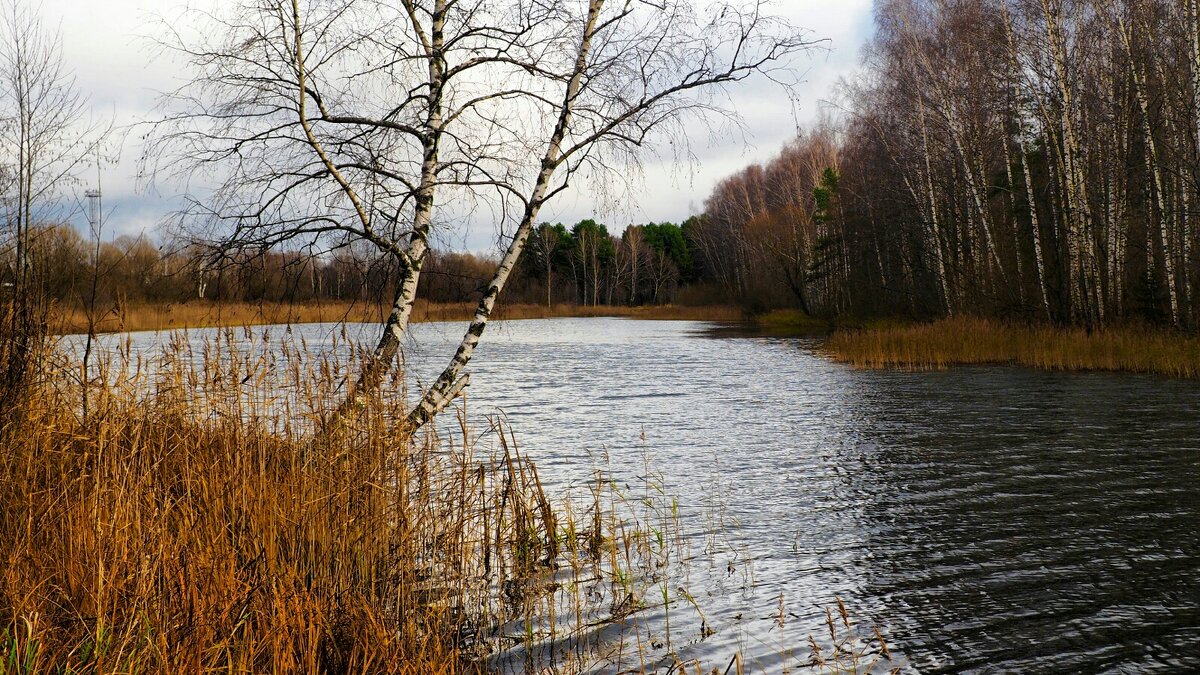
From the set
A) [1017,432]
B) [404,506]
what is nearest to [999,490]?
[1017,432]

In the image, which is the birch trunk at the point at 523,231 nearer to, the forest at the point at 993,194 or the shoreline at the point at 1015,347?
the forest at the point at 993,194

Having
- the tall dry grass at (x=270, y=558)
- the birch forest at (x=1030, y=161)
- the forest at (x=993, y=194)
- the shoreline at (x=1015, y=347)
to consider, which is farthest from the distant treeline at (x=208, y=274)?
the birch forest at (x=1030, y=161)

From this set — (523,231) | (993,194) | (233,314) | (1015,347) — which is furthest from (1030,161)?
(233,314)

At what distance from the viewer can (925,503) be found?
28.4 ft

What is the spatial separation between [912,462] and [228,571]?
29.0 feet

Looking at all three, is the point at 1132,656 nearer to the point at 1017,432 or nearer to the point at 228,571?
the point at 228,571

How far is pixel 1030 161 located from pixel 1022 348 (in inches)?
358

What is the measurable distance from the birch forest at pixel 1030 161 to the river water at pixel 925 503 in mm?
4292

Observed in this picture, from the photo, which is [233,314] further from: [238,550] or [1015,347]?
[1015,347]

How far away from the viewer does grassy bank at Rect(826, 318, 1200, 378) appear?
18016 mm

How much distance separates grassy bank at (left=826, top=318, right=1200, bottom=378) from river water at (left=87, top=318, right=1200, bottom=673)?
2.92 feet

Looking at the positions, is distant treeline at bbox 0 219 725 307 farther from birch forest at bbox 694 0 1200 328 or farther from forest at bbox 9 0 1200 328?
birch forest at bbox 694 0 1200 328

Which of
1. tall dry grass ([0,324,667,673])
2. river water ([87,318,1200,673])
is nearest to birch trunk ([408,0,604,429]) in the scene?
river water ([87,318,1200,673])

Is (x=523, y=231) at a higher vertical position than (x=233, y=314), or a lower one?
higher
